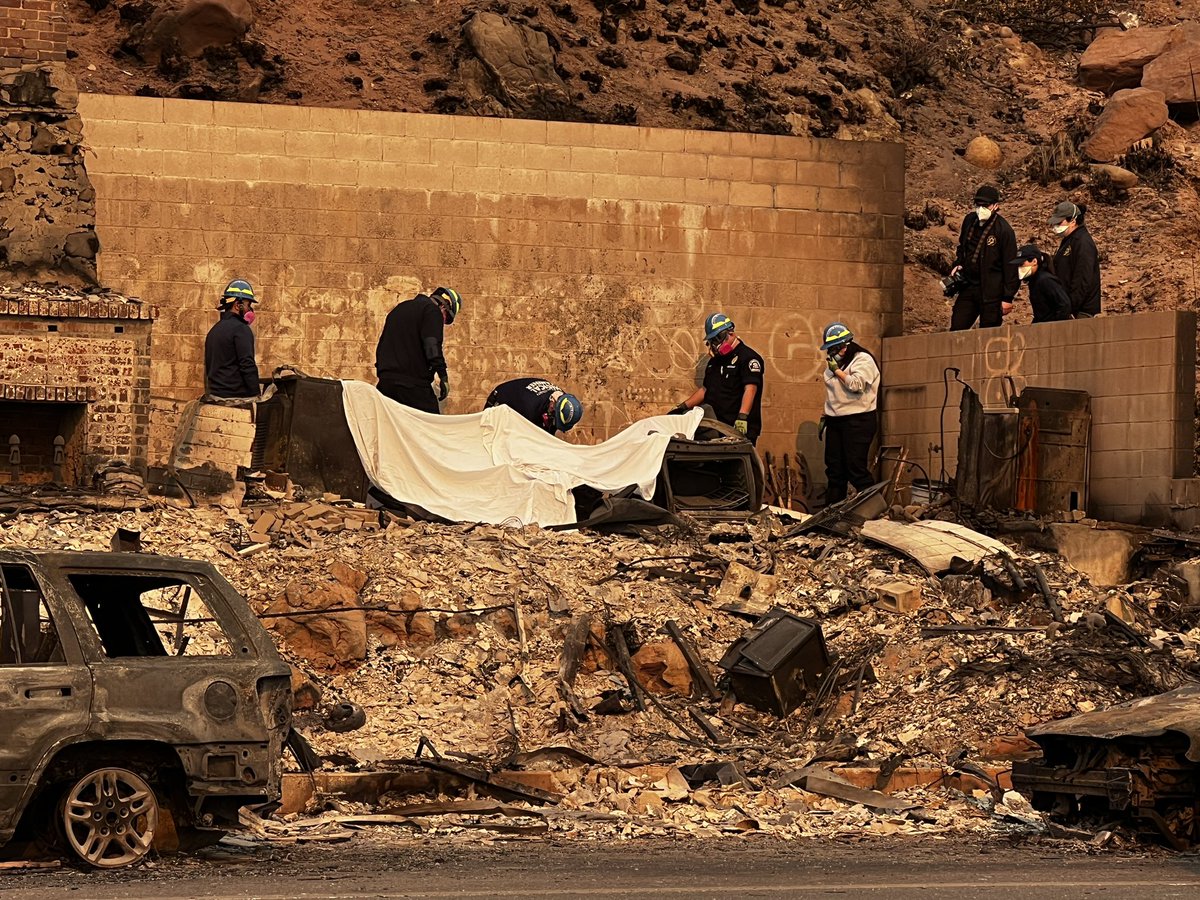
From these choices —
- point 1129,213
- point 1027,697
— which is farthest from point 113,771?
point 1129,213

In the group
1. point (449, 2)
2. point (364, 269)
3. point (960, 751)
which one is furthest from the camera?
point (449, 2)

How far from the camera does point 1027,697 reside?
526 inches

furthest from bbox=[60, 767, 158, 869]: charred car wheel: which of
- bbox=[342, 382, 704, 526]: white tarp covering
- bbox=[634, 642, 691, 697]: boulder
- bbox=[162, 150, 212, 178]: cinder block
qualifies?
bbox=[162, 150, 212, 178]: cinder block

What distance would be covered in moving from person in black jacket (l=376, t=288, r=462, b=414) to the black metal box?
5.28 meters

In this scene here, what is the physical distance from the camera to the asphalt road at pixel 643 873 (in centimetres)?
841

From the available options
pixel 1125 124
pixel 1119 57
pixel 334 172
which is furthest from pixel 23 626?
pixel 1119 57

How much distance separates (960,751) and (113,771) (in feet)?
19.2

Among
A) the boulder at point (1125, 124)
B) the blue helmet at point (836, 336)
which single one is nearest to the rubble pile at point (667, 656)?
the blue helmet at point (836, 336)

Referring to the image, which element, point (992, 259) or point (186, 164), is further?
point (992, 259)

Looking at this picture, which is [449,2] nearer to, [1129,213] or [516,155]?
[1129,213]

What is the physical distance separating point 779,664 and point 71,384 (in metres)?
6.98

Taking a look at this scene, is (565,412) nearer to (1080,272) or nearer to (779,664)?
(779,664)

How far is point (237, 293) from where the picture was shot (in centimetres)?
1784

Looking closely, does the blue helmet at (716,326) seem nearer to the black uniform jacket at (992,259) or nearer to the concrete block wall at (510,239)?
the concrete block wall at (510,239)
